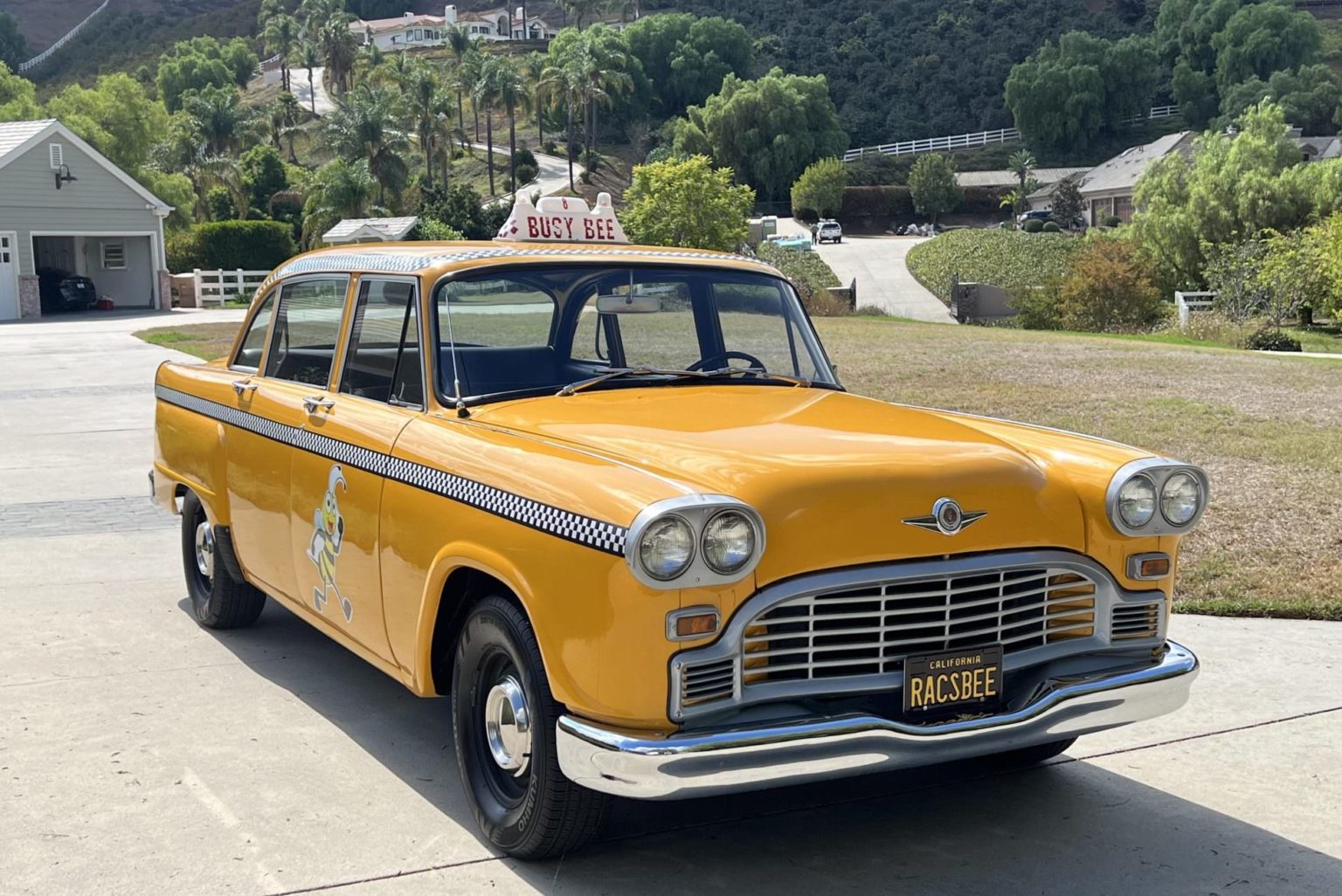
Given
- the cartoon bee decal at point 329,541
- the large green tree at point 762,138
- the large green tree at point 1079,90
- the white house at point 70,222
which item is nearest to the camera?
the cartoon bee decal at point 329,541

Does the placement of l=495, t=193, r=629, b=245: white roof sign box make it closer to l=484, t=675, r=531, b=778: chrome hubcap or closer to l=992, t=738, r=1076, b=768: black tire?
l=484, t=675, r=531, b=778: chrome hubcap

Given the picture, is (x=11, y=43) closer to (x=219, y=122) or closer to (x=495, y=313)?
(x=219, y=122)

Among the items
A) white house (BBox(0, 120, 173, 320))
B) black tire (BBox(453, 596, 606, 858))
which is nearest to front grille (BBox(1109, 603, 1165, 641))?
black tire (BBox(453, 596, 606, 858))

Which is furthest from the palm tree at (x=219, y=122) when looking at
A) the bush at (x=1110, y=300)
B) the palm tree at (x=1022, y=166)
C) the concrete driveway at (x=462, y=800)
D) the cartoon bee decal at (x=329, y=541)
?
the cartoon bee decal at (x=329, y=541)

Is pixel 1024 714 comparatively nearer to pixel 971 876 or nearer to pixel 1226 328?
pixel 971 876

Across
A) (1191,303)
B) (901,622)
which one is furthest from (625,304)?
(1191,303)

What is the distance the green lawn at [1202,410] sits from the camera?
7555 mm

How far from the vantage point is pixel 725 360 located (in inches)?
208

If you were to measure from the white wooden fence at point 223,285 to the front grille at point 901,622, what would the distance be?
138 feet

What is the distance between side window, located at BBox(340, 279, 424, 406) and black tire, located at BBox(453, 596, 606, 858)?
106 centimetres

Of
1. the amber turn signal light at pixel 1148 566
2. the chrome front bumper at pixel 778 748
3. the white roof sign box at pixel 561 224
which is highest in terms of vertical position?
the white roof sign box at pixel 561 224

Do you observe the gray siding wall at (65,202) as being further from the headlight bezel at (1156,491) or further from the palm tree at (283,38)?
the palm tree at (283,38)

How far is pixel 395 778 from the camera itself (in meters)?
4.77

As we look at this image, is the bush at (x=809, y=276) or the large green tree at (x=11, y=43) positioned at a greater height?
the large green tree at (x=11, y=43)
